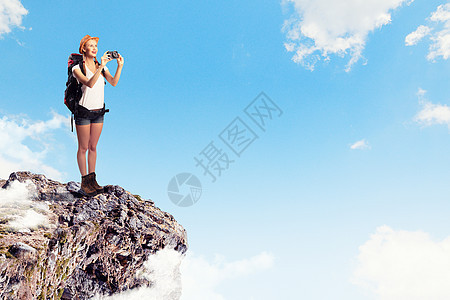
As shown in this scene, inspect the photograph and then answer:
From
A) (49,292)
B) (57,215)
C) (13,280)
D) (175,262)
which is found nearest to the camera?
(13,280)

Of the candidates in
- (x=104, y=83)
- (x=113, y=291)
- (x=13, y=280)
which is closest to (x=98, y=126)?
(x=104, y=83)

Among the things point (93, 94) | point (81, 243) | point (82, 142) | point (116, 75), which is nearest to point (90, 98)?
point (93, 94)

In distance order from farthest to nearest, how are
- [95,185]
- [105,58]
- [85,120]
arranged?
1. [95,185]
2. [85,120]
3. [105,58]

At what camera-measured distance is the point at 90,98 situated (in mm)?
10898

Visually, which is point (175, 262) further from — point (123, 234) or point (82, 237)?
point (82, 237)

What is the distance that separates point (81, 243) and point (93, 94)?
539 centimetres

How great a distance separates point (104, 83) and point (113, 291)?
800 cm

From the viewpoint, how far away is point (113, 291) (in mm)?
11852

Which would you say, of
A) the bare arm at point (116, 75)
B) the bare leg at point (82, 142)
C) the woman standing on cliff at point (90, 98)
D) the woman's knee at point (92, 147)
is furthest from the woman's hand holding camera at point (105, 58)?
the woman's knee at point (92, 147)

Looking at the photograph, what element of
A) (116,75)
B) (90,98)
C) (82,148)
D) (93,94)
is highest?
(116,75)

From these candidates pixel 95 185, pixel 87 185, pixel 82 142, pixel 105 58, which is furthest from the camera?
pixel 95 185

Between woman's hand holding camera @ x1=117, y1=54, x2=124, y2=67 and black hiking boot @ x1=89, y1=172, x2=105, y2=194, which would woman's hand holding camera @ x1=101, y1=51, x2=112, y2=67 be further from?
black hiking boot @ x1=89, y1=172, x2=105, y2=194

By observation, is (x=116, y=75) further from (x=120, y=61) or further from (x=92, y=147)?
(x=92, y=147)

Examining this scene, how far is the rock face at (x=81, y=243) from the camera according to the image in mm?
9141
